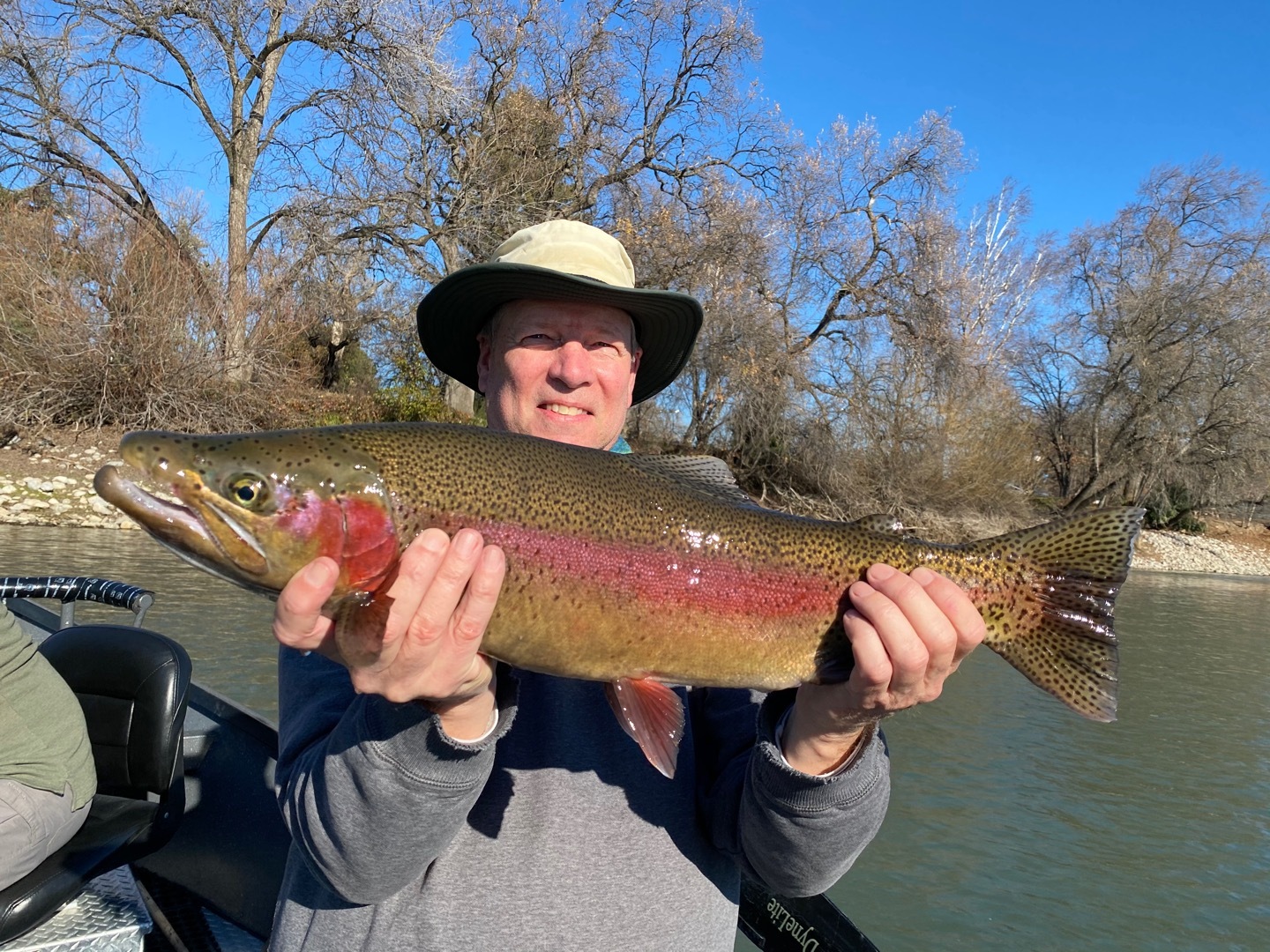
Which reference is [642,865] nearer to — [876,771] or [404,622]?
[876,771]

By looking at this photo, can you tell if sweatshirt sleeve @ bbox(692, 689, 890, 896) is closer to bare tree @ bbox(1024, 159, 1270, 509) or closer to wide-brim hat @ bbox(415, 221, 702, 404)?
wide-brim hat @ bbox(415, 221, 702, 404)

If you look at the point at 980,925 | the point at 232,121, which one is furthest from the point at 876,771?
the point at 232,121

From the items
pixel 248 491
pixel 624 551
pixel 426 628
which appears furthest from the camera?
pixel 624 551

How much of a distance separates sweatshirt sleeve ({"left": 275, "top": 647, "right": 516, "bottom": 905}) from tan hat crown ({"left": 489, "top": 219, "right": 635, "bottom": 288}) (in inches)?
49.2

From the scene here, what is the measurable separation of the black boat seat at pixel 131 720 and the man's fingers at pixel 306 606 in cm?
199

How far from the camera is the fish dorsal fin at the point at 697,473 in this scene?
7.63 feet

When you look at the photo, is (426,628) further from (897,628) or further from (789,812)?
(897,628)

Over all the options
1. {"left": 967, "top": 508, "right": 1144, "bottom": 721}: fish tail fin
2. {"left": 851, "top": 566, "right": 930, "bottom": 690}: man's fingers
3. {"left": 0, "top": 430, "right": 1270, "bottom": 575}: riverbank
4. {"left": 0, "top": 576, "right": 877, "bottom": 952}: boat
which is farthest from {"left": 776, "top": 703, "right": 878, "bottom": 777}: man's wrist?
{"left": 0, "top": 430, "right": 1270, "bottom": 575}: riverbank

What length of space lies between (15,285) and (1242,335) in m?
34.9

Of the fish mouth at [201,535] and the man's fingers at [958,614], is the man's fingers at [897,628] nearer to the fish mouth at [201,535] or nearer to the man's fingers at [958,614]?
the man's fingers at [958,614]

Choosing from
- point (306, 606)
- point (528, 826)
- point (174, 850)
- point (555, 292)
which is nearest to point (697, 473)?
point (555, 292)

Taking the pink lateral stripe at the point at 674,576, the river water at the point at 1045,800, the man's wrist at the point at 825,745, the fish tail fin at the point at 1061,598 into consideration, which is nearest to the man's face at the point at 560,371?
the pink lateral stripe at the point at 674,576

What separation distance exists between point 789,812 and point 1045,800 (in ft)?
19.3

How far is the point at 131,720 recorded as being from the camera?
3.34 m
